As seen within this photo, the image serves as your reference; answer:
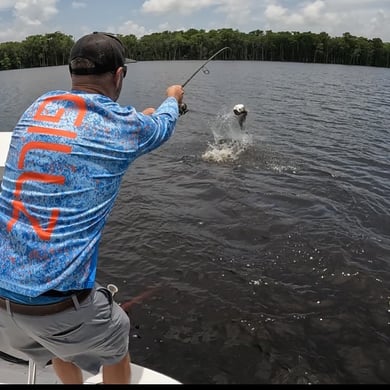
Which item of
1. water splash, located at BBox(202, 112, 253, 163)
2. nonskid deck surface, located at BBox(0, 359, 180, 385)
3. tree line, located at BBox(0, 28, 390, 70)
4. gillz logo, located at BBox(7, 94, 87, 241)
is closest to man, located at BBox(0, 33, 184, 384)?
gillz logo, located at BBox(7, 94, 87, 241)

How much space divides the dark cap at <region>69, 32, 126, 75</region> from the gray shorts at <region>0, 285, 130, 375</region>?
1.48 meters

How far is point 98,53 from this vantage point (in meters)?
2.50

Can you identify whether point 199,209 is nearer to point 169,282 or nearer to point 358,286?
point 169,282

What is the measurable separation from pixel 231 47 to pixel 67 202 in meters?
135

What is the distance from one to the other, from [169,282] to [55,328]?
15.3 ft

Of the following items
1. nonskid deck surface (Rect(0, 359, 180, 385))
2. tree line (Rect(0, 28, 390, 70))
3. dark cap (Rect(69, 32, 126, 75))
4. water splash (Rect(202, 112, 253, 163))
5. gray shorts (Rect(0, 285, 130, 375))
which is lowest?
nonskid deck surface (Rect(0, 359, 180, 385))

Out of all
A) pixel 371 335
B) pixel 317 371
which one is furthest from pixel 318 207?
pixel 317 371

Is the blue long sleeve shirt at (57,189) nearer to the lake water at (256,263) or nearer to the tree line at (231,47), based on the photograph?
the lake water at (256,263)

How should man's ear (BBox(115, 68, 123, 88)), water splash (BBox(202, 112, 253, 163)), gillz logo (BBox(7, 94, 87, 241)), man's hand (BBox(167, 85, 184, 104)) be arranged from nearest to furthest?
1. gillz logo (BBox(7, 94, 87, 241))
2. man's ear (BBox(115, 68, 123, 88))
3. man's hand (BBox(167, 85, 184, 104))
4. water splash (BBox(202, 112, 253, 163))

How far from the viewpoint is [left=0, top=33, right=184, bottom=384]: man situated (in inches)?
89.2

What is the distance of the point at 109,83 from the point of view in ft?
8.48

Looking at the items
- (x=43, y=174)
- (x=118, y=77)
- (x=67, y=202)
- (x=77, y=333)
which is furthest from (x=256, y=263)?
(x=43, y=174)

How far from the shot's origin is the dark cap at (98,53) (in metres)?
2.51

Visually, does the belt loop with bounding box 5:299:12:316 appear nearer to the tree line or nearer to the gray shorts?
the gray shorts
